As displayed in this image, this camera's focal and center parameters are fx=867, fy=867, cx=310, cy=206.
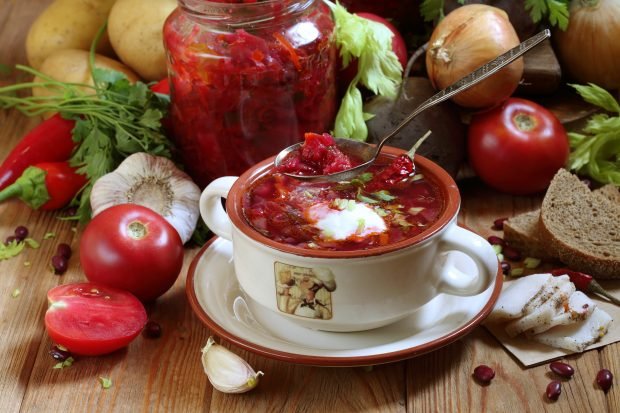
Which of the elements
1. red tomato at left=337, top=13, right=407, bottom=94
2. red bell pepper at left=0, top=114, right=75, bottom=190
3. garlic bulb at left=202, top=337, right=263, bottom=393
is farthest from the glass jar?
garlic bulb at left=202, top=337, right=263, bottom=393

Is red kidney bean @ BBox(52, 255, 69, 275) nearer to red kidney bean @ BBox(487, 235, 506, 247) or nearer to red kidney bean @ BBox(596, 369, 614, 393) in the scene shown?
red kidney bean @ BBox(487, 235, 506, 247)

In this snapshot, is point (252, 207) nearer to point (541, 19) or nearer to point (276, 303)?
point (276, 303)

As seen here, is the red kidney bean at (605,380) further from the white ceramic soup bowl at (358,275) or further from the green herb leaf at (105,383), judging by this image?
the green herb leaf at (105,383)

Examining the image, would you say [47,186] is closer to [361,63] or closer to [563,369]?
[361,63]

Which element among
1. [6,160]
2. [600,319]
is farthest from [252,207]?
[6,160]

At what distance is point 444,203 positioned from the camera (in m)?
2.12

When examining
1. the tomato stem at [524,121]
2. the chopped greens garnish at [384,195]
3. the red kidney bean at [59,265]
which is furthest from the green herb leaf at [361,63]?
the red kidney bean at [59,265]

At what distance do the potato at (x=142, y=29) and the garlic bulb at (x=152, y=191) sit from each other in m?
0.79

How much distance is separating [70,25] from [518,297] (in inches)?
93.0

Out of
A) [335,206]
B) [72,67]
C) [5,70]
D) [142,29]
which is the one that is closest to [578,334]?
[335,206]

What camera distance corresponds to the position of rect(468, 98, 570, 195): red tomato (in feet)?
→ 9.51

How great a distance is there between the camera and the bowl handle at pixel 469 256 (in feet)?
6.56

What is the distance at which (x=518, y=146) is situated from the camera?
2.89m

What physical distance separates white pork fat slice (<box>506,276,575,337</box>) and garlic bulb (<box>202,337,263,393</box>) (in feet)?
2.16
